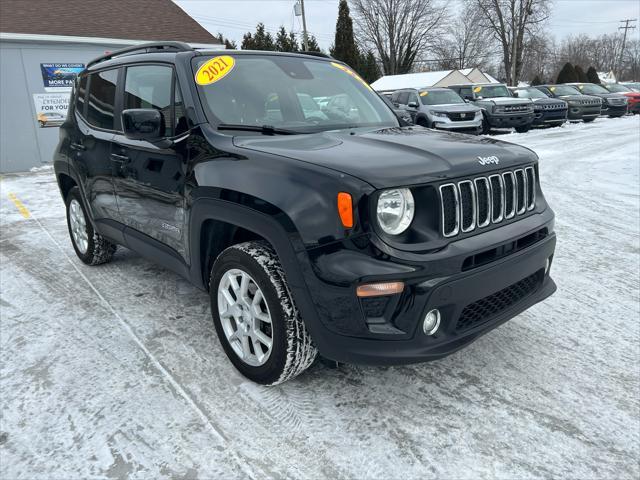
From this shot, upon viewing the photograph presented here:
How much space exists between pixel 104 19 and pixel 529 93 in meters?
16.2

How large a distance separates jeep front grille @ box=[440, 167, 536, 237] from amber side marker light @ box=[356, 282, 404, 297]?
1.21 feet

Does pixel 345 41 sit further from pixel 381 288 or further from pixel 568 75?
pixel 381 288

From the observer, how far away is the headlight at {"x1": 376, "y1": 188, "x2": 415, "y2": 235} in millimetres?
2248

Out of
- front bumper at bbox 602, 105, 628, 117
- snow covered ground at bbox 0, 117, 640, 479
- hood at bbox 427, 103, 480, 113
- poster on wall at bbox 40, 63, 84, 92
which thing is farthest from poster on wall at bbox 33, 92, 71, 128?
front bumper at bbox 602, 105, 628, 117

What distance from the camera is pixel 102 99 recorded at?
13.8 ft

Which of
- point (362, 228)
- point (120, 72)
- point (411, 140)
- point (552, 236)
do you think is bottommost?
point (552, 236)

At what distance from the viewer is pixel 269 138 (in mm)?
2928

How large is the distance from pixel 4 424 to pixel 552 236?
3117mm

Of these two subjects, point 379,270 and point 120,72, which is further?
point 120,72

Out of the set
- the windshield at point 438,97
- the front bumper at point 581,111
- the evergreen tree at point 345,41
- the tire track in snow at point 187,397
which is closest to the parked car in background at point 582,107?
the front bumper at point 581,111

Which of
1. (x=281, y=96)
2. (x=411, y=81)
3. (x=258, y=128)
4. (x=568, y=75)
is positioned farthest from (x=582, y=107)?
(x=568, y=75)

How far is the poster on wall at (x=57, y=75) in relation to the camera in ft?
44.5

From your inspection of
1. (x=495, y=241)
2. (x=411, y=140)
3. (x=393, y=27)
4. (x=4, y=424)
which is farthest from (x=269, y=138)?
(x=393, y=27)

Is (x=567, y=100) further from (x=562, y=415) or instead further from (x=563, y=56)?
(x=563, y=56)
